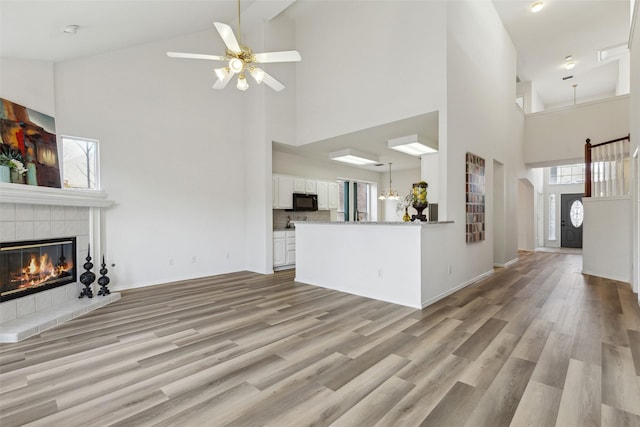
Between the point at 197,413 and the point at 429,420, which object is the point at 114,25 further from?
the point at 429,420

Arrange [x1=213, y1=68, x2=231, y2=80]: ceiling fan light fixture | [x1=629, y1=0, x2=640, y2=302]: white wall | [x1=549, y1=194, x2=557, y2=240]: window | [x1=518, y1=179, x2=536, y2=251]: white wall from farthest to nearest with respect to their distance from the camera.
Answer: [x1=549, y1=194, x2=557, y2=240]: window < [x1=518, y1=179, x2=536, y2=251]: white wall < [x1=629, y1=0, x2=640, y2=302]: white wall < [x1=213, y1=68, x2=231, y2=80]: ceiling fan light fixture

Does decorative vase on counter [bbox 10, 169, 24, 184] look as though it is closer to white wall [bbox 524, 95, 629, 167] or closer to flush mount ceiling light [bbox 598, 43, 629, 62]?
white wall [bbox 524, 95, 629, 167]

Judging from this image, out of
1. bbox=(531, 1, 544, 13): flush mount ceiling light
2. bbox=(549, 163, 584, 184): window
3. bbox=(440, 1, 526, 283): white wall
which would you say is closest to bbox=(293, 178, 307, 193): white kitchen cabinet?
bbox=(440, 1, 526, 283): white wall

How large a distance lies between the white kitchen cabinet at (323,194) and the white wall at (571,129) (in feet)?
18.8

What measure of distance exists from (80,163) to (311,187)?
180 inches

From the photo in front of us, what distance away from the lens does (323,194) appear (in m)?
7.94

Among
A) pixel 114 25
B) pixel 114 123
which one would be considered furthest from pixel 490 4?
pixel 114 123

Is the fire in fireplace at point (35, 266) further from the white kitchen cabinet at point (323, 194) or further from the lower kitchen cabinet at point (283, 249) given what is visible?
the white kitchen cabinet at point (323, 194)

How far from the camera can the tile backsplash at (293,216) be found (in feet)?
23.2

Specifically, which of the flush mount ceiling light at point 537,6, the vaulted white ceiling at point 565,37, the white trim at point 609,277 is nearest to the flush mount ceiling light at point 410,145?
the vaulted white ceiling at point 565,37

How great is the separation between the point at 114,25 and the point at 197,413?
15.5 ft

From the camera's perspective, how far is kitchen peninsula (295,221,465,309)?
148 inches

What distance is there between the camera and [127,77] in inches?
190

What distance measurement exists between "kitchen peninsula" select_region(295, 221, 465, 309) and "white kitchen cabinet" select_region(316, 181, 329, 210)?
2737 millimetres
